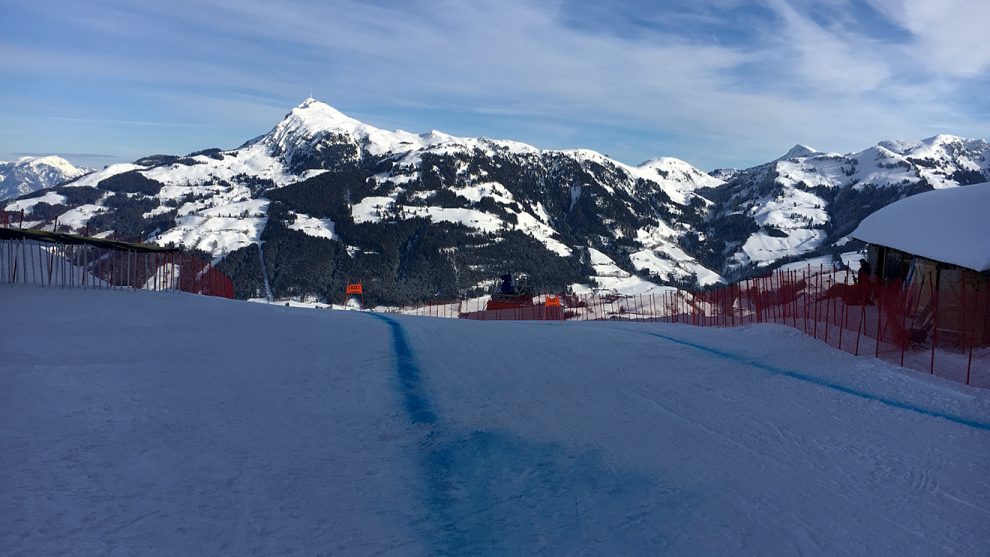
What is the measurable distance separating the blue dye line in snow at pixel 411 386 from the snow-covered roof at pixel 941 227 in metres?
16.5

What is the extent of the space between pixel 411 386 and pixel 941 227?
70.7 ft

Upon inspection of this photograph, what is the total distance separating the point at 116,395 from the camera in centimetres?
762

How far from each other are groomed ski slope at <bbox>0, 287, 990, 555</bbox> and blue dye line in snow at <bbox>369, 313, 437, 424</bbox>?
0.06m

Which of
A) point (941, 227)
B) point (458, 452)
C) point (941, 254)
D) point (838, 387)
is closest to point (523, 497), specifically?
point (458, 452)

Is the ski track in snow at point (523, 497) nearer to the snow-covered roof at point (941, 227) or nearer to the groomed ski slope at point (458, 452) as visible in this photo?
the groomed ski slope at point (458, 452)

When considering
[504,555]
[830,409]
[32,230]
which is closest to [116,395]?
[504,555]

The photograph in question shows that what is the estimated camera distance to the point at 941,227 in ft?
72.6

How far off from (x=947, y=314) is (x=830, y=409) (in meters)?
10.6

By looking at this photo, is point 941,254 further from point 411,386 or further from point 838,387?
point 411,386

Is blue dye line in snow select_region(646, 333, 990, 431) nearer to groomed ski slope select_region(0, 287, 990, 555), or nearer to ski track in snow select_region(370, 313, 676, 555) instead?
groomed ski slope select_region(0, 287, 990, 555)

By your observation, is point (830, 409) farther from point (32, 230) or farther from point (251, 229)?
point (251, 229)

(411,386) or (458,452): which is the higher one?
(411,386)

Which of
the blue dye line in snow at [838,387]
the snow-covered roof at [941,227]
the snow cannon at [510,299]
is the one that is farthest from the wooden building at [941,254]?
the snow cannon at [510,299]

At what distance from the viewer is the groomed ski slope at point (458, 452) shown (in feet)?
15.6
